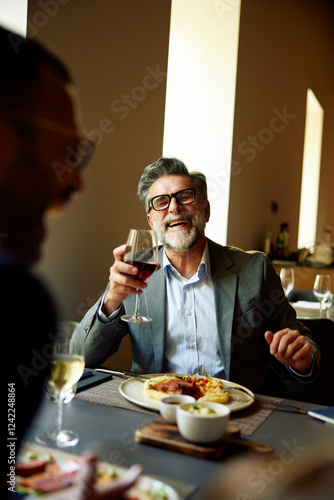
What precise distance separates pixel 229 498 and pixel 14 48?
639mm

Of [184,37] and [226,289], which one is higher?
[184,37]

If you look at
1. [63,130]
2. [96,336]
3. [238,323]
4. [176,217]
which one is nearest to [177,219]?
[176,217]

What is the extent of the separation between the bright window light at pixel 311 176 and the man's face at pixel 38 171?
6827 mm

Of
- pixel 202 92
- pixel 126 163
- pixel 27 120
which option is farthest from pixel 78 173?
pixel 202 92

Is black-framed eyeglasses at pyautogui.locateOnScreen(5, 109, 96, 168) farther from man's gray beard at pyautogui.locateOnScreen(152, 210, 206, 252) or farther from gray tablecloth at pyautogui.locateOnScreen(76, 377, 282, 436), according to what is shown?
man's gray beard at pyautogui.locateOnScreen(152, 210, 206, 252)

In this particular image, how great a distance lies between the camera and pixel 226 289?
1.61m

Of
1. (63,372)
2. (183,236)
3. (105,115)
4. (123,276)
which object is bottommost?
(63,372)

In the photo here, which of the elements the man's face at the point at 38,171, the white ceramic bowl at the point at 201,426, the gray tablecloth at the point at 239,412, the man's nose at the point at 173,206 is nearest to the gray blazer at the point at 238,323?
the man's nose at the point at 173,206

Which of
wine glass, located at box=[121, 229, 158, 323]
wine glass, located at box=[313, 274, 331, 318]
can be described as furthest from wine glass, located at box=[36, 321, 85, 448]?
wine glass, located at box=[313, 274, 331, 318]

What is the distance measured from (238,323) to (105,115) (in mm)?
1002

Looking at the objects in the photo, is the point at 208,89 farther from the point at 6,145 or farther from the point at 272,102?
the point at 6,145

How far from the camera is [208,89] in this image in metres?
3.48

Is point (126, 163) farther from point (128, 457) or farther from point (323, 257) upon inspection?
point (323, 257)

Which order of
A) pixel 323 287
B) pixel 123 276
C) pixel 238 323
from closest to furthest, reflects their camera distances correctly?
pixel 123 276, pixel 238 323, pixel 323 287
